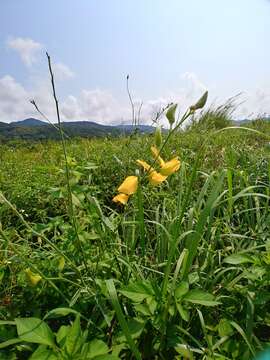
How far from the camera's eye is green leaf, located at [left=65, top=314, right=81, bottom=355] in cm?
98

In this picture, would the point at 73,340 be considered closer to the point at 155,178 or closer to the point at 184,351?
the point at 184,351

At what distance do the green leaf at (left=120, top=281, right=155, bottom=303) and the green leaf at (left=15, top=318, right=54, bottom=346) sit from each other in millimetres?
235

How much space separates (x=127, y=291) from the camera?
1110mm

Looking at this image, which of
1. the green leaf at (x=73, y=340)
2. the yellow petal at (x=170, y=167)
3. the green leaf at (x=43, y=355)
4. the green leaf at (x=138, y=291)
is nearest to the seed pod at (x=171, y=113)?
the yellow petal at (x=170, y=167)

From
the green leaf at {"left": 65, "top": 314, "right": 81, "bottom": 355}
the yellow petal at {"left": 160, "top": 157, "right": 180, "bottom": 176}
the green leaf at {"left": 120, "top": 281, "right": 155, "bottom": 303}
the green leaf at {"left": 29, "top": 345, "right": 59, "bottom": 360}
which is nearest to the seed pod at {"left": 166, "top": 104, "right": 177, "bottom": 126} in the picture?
the yellow petal at {"left": 160, "top": 157, "right": 180, "bottom": 176}

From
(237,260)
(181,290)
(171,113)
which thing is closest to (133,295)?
(181,290)

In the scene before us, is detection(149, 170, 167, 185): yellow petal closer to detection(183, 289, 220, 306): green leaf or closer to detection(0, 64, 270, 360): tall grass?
detection(0, 64, 270, 360): tall grass

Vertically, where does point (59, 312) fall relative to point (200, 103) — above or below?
below

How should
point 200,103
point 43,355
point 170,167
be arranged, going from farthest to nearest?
point 170,167 < point 200,103 < point 43,355

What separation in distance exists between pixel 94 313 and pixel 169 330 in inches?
10.4

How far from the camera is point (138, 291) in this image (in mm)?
1131

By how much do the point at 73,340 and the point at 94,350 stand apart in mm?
61

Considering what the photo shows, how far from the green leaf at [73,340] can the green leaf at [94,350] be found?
0.02 meters

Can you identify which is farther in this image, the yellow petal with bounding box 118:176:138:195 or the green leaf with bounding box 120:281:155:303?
the yellow petal with bounding box 118:176:138:195
